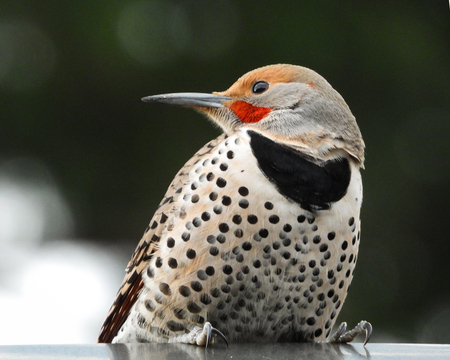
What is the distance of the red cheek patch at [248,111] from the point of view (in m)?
2.39

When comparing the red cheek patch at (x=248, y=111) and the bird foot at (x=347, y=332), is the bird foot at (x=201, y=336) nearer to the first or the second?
the bird foot at (x=347, y=332)

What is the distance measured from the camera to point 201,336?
2043 mm

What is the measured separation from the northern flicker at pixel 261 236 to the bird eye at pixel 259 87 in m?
0.08

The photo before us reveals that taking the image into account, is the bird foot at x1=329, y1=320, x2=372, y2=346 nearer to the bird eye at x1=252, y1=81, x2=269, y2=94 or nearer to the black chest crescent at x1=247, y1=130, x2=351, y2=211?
the black chest crescent at x1=247, y1=130, x2=351, y2=211

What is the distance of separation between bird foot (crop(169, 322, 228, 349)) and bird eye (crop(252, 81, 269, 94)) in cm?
73

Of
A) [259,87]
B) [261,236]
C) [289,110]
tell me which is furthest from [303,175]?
[259,87]

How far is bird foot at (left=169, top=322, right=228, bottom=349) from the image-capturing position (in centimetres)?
200

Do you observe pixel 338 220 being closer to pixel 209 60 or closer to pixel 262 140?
pixel 262 140

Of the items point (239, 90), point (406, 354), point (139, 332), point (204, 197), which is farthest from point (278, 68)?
point (406, 354)

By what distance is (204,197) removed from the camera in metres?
2.19

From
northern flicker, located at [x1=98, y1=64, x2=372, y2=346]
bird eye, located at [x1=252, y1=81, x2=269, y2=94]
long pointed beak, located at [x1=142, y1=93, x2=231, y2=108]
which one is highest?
bird eye, located at [x1=252, y1=81, x2=269, y2=94]

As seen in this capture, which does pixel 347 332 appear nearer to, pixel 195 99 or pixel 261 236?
pixel 261 236

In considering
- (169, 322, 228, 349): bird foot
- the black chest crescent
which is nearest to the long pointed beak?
the black chest crescent

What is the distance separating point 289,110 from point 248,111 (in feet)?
0.46
